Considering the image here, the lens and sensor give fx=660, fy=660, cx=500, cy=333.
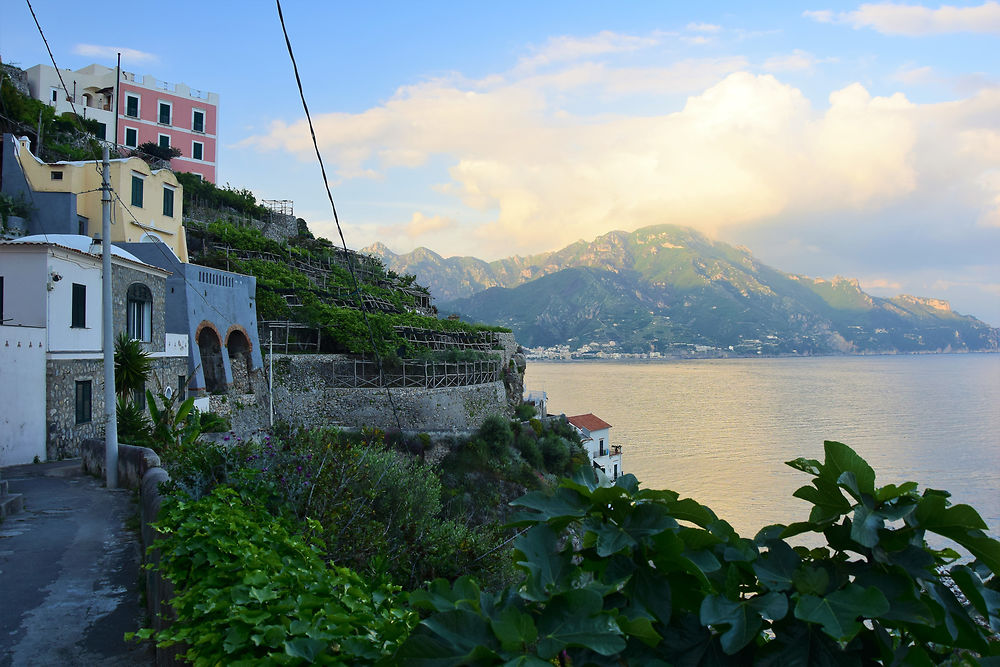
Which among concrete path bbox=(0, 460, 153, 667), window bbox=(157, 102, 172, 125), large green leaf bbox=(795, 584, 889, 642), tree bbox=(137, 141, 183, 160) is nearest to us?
large green leaf bbox=(795, 584, 889, 642)

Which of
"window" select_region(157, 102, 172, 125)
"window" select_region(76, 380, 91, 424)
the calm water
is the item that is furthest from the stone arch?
"window" select_region(157, 102, 172, 125)

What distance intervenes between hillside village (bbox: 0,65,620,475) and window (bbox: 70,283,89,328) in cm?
4

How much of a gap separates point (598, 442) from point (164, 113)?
33.6m

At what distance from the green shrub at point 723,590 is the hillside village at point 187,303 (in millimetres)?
10847

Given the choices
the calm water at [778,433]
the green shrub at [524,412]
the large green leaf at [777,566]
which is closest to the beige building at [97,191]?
the green shrub at [524,412]

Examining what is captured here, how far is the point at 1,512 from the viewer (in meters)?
9.19

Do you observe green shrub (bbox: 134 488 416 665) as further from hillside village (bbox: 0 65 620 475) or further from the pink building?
the pink building

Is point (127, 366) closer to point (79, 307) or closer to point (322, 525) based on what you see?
point (79, 307)

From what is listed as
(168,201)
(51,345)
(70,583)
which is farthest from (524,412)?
(70,583)

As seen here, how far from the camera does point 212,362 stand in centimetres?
2425

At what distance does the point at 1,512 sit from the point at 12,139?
73.4ft

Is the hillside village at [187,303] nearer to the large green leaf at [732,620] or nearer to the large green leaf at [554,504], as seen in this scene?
the large green leaf at [554,504]

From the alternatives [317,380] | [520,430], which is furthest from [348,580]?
[520,430]

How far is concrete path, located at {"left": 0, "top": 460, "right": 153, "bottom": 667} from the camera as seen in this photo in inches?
201
